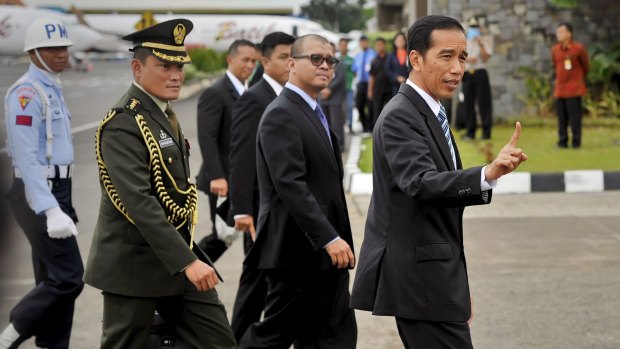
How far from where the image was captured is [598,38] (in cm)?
1852

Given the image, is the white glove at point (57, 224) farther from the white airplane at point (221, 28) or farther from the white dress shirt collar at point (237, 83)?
the white airplane at point (221, 28)

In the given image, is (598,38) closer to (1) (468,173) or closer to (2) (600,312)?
(2) (600,312)

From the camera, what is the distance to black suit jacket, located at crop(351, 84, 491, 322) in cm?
379

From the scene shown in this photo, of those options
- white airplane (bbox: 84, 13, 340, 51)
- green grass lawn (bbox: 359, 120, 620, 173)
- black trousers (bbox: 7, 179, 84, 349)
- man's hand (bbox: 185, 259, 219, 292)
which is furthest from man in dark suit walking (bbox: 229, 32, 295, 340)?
white airplane (bbox: 84, 13, 340, 51)

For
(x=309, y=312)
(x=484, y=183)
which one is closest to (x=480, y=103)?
(x=309, y=312)

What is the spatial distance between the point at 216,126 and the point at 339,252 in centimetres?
221

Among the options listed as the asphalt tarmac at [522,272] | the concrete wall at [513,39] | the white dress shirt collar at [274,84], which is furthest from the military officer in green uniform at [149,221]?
the concrete wall at [513,39]

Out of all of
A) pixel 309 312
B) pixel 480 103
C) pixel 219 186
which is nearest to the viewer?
pixel 309 312

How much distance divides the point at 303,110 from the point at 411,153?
4.95 ft

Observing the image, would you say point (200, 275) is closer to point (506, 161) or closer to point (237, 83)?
point (506, 161)

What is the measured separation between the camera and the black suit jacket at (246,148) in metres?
6.13

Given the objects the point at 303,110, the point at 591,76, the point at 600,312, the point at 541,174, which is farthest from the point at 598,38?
the point at 303,110

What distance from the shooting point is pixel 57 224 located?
5.38m

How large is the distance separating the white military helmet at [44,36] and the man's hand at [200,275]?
2.00 metres
